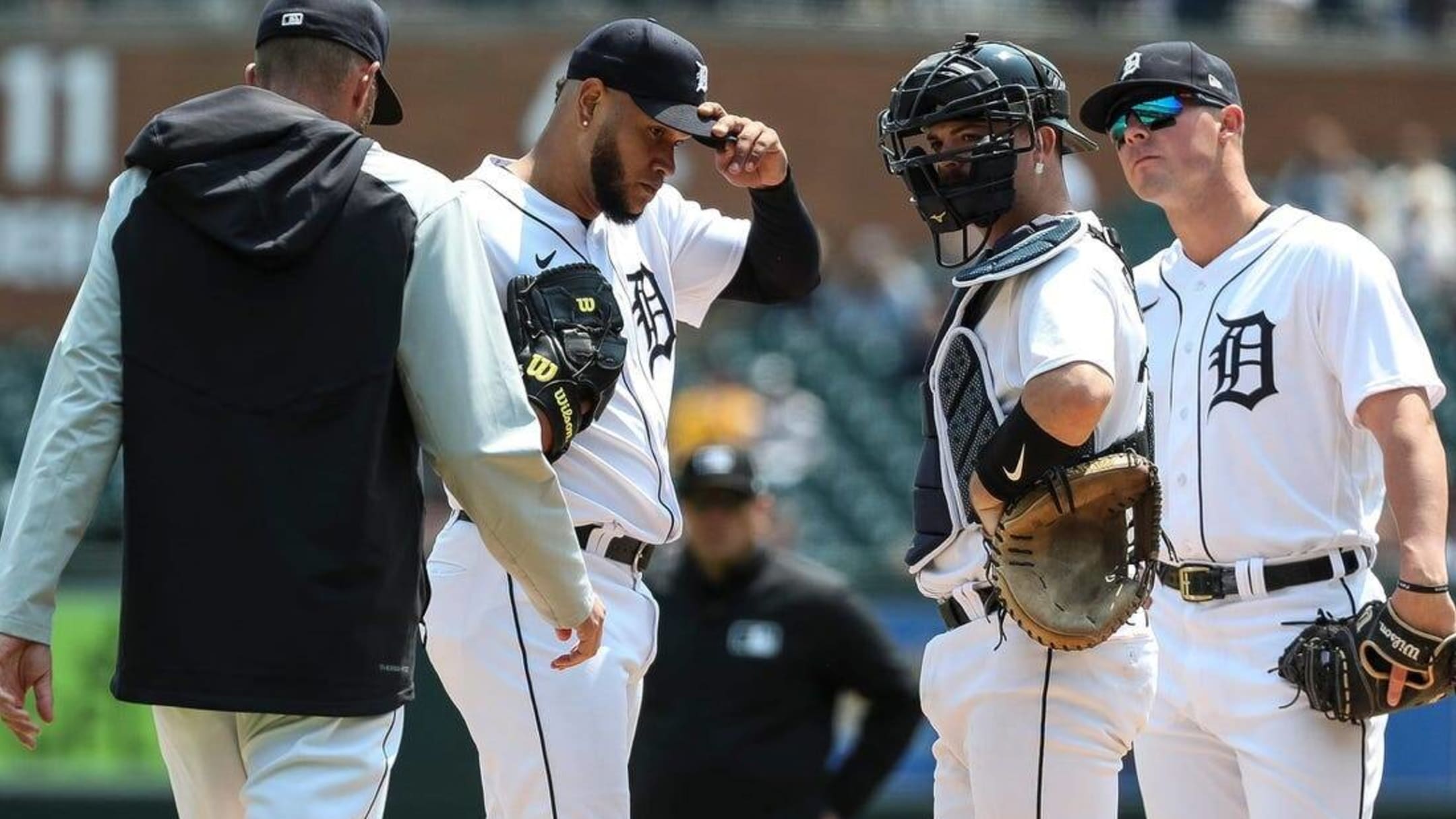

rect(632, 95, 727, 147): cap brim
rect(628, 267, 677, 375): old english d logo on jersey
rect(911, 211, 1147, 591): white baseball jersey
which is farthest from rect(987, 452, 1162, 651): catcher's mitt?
rect(632, 95, 727, 147): cap brim

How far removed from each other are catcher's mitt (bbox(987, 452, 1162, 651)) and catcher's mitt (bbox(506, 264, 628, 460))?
2.65ft

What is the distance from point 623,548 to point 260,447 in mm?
977

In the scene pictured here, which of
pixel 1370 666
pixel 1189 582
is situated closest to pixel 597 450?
pixel 1189 582

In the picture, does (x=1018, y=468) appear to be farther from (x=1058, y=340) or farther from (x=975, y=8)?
(x=975, y=8)

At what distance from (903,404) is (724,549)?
721 cm

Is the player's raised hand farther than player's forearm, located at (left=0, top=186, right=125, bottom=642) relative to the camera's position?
Yes

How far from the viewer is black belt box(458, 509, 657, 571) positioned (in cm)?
393

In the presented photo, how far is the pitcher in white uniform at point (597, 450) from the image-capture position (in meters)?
3.77

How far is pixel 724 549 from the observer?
5.89 metres

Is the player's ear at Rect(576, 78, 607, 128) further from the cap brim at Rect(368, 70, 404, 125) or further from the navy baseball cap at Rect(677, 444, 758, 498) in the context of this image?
the navy baseball cap at Rect(677, 444, 758, 498)

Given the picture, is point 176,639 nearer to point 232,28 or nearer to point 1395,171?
point 1395,171

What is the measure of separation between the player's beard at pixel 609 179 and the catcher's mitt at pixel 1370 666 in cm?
165

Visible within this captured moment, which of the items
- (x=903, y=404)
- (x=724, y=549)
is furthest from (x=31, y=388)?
(x=724, y=549)

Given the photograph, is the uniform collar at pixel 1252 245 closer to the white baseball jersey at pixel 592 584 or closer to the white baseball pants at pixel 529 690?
the white baseball jersey at pixel 592 584
